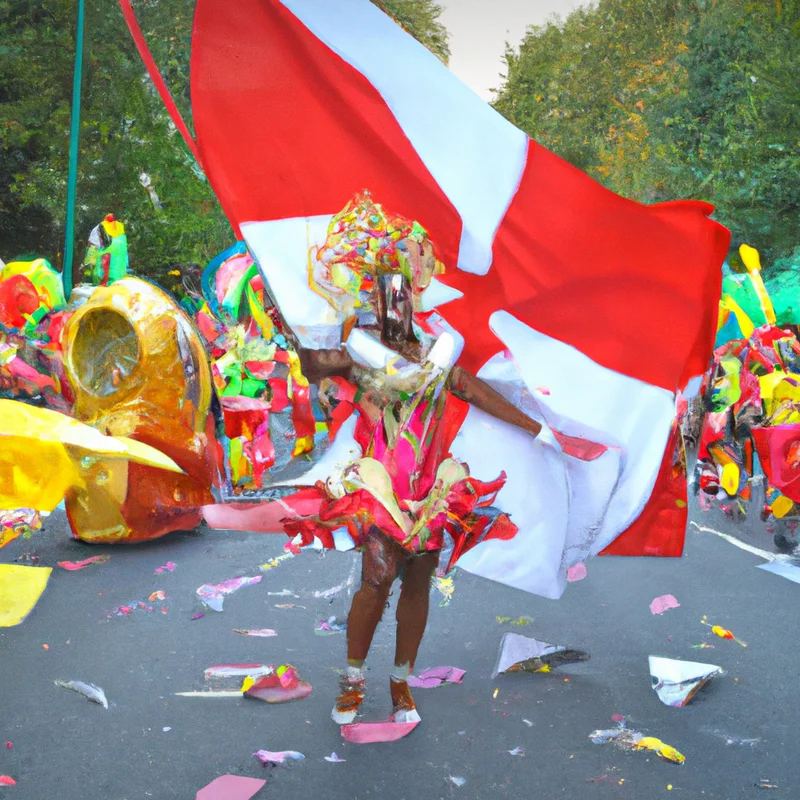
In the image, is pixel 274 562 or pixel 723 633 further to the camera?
pixel 274 562

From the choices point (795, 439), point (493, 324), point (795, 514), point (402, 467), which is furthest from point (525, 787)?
point (795, 514)

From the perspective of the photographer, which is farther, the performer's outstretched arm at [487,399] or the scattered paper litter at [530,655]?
the scattered paper litter at [530,655]

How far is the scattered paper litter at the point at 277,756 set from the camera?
345cm

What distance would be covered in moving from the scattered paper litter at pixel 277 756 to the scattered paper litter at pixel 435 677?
75cm

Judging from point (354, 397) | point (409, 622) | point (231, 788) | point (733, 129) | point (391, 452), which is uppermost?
point (733, 129)

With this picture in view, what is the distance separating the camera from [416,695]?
13.2 ft

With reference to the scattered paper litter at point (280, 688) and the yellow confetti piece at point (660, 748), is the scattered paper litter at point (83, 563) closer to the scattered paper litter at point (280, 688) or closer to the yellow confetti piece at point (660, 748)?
the scattered paper litter at point (280, 688)

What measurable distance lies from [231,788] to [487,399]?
167 cm

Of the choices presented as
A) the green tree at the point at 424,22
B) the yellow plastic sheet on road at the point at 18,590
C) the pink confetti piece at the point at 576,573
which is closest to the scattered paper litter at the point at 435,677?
the pink confetti piece at the point at 576,573

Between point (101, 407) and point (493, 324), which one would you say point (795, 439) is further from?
point (101, 407)

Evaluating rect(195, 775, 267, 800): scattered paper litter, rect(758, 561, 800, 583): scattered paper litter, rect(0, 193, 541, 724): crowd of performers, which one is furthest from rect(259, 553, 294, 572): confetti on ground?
rect(758, 561, 800, 583): scattered paper litter

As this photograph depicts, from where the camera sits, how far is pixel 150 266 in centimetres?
1761

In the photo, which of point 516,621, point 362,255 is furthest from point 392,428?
point 516,621

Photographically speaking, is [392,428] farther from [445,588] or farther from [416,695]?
[445,588]
